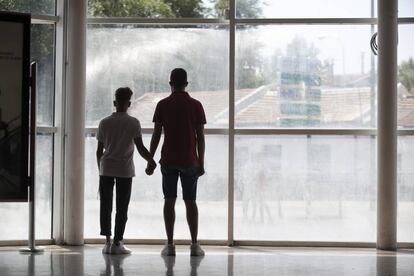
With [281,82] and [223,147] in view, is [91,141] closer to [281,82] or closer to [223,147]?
[223,147]

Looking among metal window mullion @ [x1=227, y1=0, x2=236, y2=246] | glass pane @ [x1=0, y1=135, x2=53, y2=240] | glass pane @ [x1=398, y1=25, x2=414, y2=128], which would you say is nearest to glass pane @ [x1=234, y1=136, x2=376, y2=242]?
metal window mullion @ [x1=227, y1=0, x2=236, y2=246]

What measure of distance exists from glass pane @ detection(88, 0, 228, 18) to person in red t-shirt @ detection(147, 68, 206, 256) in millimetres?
1236

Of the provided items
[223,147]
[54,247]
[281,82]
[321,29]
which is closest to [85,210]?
[54,247]

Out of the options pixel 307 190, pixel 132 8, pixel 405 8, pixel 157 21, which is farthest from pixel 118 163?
pixel 405 8

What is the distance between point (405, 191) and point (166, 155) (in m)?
2.42

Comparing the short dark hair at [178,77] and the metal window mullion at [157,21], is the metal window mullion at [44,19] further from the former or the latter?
the short dark hair at [178,77]

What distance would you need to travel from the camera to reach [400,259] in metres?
6.83

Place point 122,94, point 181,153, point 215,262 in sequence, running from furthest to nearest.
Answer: point 122,94 < point 181,153 < point 215,262

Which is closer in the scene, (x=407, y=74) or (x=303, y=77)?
(x=407, y=74)

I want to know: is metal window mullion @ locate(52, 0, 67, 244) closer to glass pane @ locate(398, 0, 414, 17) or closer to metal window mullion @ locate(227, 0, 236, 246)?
metal window mullion @ locate(227, 0, 236, 246)

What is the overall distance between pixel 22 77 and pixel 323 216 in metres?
3.06

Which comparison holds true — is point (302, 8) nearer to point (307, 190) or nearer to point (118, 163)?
point (307, 190)

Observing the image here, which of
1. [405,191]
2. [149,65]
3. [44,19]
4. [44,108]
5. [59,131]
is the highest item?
[44,19]

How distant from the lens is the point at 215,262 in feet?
21.0
